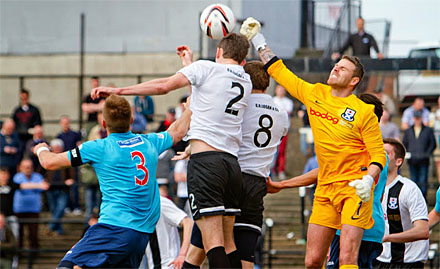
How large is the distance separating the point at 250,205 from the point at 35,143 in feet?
36.9

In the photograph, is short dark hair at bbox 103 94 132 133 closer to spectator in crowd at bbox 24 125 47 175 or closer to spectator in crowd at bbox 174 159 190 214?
spectator in crowd at bbox 174 159 190 214

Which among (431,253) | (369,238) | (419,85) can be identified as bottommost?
(431,253)

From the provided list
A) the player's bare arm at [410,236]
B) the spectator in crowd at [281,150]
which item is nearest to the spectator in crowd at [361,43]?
the spectator in crowd at [281,150]

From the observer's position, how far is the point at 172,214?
937cm

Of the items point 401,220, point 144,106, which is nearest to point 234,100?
point 401,220

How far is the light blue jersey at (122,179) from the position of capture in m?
6.72

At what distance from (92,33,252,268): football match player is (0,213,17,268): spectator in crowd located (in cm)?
831

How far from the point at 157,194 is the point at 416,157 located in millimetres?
9395

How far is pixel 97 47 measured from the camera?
79.5 feet

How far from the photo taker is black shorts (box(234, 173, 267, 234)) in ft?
24.0

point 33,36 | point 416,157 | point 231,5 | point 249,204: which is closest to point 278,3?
point 231,5

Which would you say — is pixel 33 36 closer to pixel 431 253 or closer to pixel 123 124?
pixel 431 253

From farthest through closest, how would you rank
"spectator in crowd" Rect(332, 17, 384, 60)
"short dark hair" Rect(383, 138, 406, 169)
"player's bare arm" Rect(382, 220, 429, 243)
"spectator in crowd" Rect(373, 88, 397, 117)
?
"spectator in crowd" Rect(373, 88, 397, 117), "spectator in crowd" Rect(332, 17, 384, 60), "short dark hair" Rect(383, 138, 406, 169), "player's bare arm" Rect(382, 220, 429, 243)

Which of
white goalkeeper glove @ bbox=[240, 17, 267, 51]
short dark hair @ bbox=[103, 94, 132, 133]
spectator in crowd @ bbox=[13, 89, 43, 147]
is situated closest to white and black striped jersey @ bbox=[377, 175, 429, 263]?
white goalkeeper glove @ bbox=[240, 17, 267, 51]
